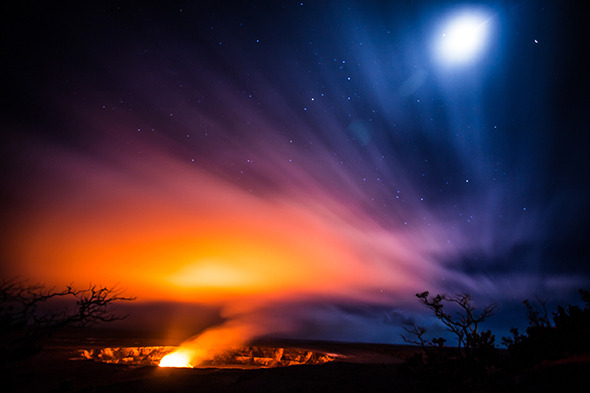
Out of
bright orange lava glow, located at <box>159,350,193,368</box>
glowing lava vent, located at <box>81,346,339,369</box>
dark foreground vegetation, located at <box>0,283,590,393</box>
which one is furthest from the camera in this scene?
glowing lava vent, located at <box>81,346,339,369</box>

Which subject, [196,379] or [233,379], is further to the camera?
[233,379]

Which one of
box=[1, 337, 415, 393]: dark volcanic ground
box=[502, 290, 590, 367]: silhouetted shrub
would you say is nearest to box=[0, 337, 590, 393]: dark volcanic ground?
box=[1, 337, 415, 393]: dark volcanic ground

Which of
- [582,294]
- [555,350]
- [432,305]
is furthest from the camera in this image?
[582,294]

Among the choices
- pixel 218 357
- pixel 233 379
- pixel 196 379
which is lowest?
pixel 218 357

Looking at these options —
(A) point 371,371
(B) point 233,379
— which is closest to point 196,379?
(B) point 233,379

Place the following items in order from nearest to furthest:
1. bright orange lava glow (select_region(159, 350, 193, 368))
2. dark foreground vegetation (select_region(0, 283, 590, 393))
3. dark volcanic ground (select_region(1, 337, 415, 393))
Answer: dark foreground vegetation (select_region(0, 283, 590, 393)), dark volcanic ground (select_region(1, 337, 415, 393)), bright orange lava glow (select_region(159, 350, 193, 368))

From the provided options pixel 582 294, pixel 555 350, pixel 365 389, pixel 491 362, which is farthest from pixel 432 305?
pixel 582 294

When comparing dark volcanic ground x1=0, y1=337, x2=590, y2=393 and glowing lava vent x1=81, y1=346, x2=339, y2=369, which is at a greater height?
dark volcanic ground x1=0, y1=337, x2=590, y2=393

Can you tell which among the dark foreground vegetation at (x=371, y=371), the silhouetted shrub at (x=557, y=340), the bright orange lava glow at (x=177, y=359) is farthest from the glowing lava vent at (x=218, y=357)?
the silhouetted shrub at (x=557, y=340)

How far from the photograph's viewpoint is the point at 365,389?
19.0 m

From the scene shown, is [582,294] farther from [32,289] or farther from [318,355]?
[32,289]

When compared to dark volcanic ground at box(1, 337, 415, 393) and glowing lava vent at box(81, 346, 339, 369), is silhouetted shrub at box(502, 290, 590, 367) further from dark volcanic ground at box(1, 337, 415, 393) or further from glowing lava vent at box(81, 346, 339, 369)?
glowing lava vent at box(81, 346, 339, 369)

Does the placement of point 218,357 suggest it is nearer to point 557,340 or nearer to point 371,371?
point 371,371

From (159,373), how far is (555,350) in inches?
1425
